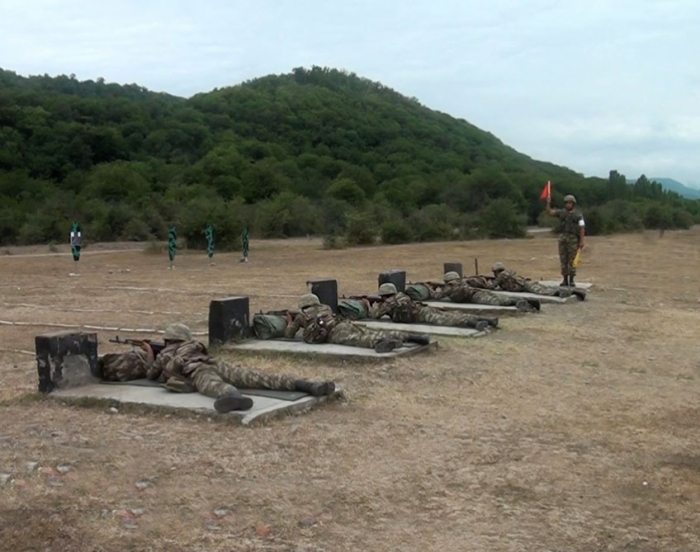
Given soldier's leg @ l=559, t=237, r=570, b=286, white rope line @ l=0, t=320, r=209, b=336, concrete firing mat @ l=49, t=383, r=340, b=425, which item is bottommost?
concrete firing mat @ l=49, t=383, r=340, b=425

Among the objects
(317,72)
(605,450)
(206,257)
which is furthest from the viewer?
(317,72)

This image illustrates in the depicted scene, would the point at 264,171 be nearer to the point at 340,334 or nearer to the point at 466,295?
the point at 466,295

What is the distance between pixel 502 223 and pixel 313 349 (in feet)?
105

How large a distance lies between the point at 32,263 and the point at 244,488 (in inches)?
939

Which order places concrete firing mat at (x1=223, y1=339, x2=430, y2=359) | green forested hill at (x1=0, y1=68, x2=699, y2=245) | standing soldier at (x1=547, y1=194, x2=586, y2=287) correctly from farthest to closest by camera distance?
green forested hill at (x1=0, y1=68, x2=699, y2=245) < standing soldier at (x1=547, y1=194, x2=586, y2=287) < concrete firing mat at (x1=223, y1=339, x2=430, y2=359)

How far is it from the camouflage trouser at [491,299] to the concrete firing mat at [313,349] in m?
3.87

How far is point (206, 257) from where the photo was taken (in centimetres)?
2933

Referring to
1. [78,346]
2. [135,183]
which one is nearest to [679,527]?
[78,346]

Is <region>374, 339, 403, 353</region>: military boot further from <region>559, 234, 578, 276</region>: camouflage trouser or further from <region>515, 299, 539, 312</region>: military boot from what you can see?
<region>559, 234, 578, 276</region>: camouflage trouser

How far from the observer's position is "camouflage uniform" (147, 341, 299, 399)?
6.73 metres

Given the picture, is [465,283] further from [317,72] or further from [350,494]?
[317,72]

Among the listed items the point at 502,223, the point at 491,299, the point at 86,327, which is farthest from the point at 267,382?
the point at 502,223

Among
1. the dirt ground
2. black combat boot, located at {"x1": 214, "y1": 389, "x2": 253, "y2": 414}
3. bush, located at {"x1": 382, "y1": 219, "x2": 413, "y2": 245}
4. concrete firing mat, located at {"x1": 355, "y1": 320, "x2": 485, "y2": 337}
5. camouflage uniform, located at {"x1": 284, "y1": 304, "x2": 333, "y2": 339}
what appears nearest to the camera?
the dirt ground

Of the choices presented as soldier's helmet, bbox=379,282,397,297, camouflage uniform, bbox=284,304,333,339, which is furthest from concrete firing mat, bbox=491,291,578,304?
camouflage uniform, bbox=284,304,333,339
